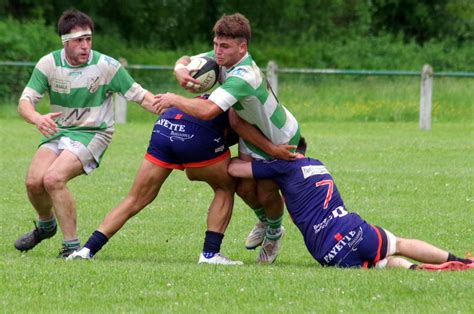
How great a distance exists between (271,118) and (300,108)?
19.8 metres

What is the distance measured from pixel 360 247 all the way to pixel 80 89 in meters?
2.59

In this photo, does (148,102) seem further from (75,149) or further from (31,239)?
(31,239)

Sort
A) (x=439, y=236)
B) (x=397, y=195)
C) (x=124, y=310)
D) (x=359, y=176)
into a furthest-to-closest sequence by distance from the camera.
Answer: (x=359, y=176), (x=397, y=195), (x=439, y=236), (x=124, y=310)

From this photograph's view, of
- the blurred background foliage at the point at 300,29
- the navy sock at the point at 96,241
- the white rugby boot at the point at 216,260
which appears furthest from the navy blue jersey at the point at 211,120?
the blurred background foliage at the point at 300,29

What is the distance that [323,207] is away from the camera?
8.89m

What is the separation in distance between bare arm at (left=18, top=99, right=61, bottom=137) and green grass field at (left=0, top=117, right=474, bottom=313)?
38.0 inches

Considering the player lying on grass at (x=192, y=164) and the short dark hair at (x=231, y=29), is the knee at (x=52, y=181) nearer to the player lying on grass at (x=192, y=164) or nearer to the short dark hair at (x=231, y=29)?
the player lying on grass at (x=192, y=164)

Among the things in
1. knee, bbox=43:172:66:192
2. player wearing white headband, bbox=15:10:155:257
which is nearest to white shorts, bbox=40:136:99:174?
player wearing white headband, bbox=15:10:155:257

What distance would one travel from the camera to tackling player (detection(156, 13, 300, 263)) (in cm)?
853

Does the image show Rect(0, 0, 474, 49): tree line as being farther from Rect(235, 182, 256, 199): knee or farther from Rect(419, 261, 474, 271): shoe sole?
Rect(419, 261, 474, 271): shoe sole

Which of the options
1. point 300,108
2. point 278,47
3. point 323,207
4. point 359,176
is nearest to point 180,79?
point 323,207

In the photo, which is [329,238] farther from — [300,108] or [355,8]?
[355,8]

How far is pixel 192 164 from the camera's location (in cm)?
909

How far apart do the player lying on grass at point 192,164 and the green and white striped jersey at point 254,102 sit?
3.9 inches
